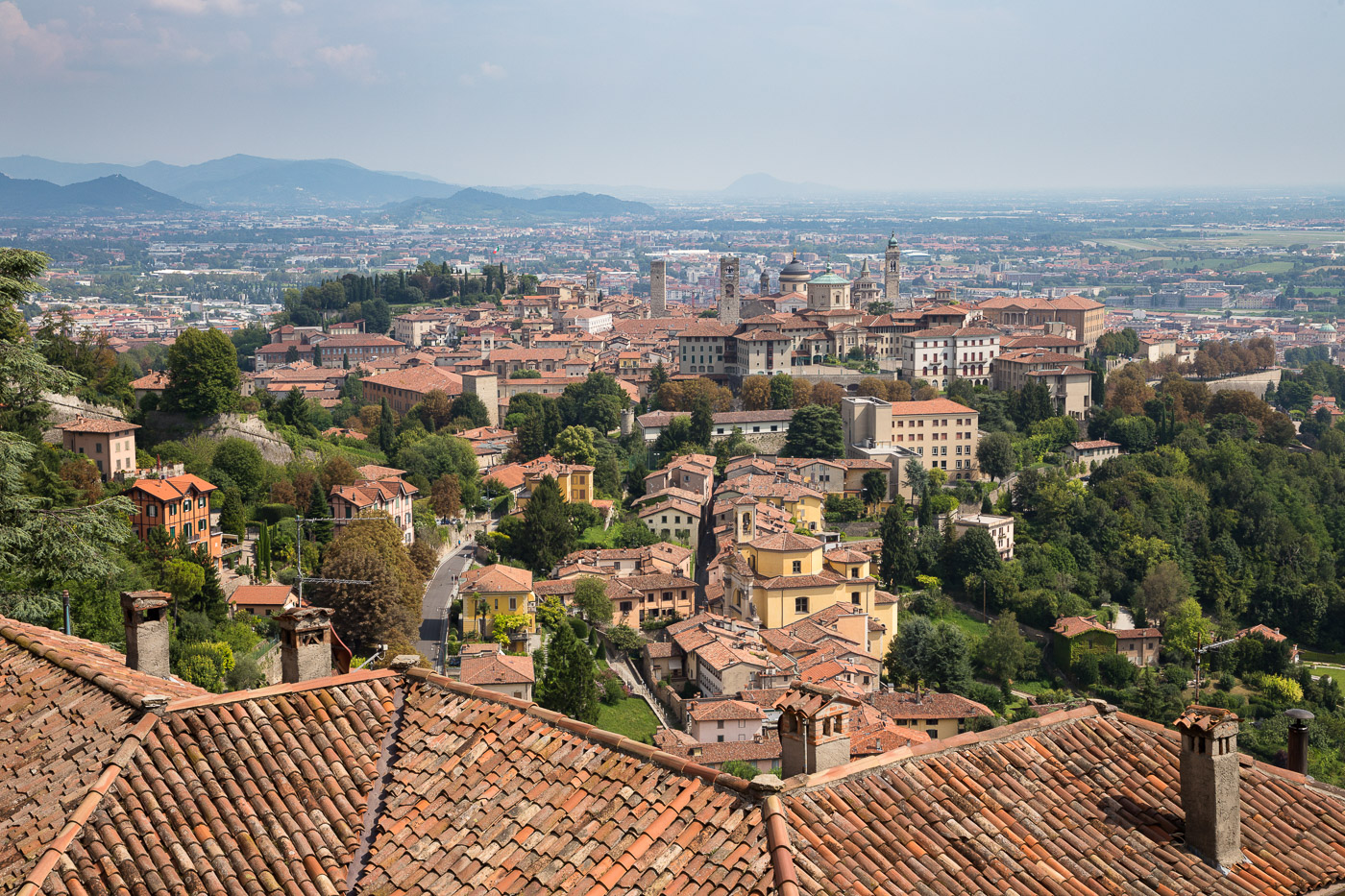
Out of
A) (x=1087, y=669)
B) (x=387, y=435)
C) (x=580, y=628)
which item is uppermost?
(x=387, y=435)

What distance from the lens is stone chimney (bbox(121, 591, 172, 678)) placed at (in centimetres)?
729

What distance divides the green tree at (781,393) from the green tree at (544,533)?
57.4 ft

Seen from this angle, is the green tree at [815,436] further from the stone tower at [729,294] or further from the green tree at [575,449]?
the stone tower at [729,294]

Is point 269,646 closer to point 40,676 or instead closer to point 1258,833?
point 40,676

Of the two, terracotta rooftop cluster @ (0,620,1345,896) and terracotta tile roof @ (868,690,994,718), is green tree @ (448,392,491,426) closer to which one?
terracotta tile roof @ (868,690,994,718)

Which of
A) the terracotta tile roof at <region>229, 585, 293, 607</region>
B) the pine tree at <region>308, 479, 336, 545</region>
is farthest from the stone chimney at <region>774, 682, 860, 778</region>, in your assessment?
the pine tree at <region>308, 479, 336, 545</region>

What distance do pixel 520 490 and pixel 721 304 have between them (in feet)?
123

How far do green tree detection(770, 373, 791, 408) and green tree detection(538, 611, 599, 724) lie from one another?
2738 cm

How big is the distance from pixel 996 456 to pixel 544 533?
19.2 metres

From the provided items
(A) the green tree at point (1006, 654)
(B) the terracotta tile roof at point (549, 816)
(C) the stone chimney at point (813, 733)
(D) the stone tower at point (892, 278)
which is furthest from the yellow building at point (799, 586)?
(D) the stone tower at point (892, 278)

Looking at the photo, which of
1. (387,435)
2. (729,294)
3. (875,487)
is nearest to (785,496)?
(875,487)

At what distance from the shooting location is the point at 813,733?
586 cm

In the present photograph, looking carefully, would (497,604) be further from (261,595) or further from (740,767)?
(740,767)

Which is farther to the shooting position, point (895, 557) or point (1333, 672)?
point (895, 557)
